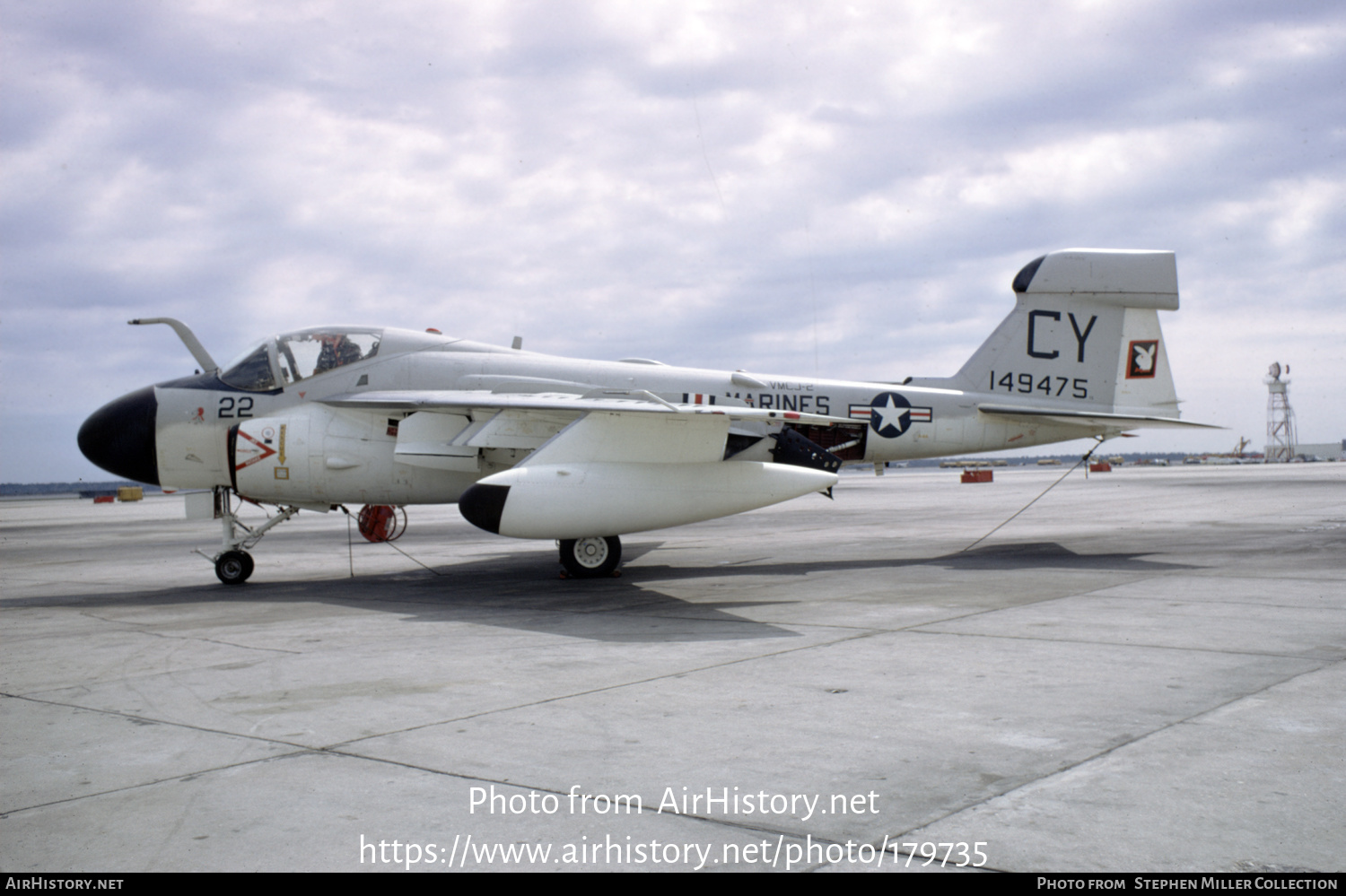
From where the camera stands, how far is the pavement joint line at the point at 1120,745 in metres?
3.24

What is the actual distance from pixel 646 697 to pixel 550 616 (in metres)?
3.63

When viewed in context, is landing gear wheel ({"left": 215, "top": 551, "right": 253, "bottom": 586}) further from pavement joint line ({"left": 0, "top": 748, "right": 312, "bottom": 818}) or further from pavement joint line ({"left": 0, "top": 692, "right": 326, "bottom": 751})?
pavement joint line ({"left": 0, "top": 748, "right": 312, "bottom": 818})

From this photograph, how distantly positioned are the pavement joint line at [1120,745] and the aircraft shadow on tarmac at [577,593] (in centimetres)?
308

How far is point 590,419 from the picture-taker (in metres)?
10.3

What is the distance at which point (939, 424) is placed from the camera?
13.9 meters

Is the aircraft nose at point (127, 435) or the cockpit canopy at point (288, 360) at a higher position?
the cockpit canopy at point (288, 360)

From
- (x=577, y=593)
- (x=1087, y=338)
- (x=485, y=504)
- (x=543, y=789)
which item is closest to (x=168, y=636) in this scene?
(x=485, y=504)

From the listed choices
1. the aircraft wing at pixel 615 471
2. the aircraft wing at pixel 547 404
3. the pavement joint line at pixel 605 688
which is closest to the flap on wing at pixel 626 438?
the aircraft wing at pixel 615 471

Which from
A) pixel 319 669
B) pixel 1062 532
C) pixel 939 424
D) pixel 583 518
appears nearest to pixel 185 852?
pixel 319 669

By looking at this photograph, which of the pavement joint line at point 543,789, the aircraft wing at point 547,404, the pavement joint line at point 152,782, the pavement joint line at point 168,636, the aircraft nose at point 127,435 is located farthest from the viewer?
the aircraft nose at point 127,435

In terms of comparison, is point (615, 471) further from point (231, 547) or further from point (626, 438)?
point (231, 547)

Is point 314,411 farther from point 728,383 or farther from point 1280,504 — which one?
point 1280,504

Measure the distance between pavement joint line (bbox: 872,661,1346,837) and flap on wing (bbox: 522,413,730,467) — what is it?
238 inches

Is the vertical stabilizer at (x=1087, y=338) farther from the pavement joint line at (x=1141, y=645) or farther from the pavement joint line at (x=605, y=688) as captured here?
the pavement joint line at (x=605, y=688)
